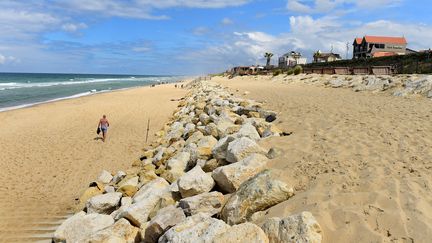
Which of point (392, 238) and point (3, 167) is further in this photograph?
point (3, 167)

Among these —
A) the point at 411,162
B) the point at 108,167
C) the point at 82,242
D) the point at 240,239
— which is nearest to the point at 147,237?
the point at 82,242

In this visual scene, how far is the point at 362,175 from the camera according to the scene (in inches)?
214

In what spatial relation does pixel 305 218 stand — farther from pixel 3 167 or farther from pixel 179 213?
pixel 3 167

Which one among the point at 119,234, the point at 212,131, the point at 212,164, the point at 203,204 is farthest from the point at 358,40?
the point at 119,234

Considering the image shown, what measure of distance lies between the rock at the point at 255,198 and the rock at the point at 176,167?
3081mm

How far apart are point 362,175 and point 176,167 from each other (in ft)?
13.6

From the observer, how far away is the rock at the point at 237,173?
5.86 m

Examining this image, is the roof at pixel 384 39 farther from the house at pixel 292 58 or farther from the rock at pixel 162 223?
the rock at pixel 162 223

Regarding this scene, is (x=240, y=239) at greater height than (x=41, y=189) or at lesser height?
greater

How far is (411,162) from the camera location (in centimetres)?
591

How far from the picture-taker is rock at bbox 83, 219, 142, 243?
17.0 ft

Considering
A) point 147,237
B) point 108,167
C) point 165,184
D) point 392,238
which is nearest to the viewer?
point 392,238

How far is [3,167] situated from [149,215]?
26.4 feet

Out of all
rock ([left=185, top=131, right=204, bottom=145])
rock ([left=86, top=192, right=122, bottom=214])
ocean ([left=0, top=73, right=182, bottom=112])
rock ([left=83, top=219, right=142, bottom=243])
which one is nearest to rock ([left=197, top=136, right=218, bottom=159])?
rock ([left=185, top=131, right=204, bottom=145])
